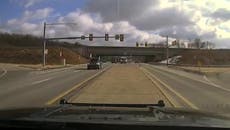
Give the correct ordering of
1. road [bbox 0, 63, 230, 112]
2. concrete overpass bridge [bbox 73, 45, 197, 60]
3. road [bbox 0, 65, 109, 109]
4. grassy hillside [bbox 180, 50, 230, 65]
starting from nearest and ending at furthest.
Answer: road [bbox 0, 65, 109, 109], road [bbox 0, 63, 230, 112], grassy hillside [bbox 180, 50, 230, 65], concrete overpass bridge [bbox 73, 45, 197, 60]

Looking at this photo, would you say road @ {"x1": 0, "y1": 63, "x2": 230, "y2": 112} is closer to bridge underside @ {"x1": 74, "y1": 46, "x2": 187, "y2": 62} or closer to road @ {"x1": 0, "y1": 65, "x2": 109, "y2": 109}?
road @ {"x1": 0, "y1": 65, "x2": 109, "y2": 109}

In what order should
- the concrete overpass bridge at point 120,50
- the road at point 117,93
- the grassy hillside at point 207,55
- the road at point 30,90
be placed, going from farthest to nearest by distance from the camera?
1. the concrete overpass bridge at point 120,50
2. the grassy hillside at point 207,55
3. the road at point 117,93
4. the road at point 30,90

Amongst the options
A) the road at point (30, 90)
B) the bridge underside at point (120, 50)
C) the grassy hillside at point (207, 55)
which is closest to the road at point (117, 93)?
the road at point (30, 90)

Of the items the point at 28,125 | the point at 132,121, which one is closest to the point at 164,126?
the point at 132,121

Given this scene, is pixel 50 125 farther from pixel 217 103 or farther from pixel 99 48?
pixel 99 48

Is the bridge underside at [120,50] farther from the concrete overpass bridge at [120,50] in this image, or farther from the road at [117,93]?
the road at [117,93]

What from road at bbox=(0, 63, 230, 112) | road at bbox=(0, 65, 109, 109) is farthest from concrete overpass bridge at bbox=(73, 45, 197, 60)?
road at bbox=(0, 63, 230, 112)

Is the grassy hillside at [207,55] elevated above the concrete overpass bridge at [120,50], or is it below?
below

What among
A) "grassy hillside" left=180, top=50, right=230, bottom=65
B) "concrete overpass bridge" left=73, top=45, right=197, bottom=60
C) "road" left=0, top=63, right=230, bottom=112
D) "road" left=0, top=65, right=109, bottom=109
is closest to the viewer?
"road" left=0, top=65, right=109, bottom=109

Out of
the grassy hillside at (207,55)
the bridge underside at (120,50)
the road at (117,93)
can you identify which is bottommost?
the road at (117,93)

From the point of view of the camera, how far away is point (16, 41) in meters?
185

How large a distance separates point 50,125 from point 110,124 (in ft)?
1.75

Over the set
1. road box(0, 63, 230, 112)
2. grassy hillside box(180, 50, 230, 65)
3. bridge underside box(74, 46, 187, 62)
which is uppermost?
bridge underside box(74, 46, 187, 62)

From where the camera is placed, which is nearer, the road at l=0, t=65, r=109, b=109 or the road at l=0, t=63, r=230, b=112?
the road at l=0, t=65, r=109, b=109
